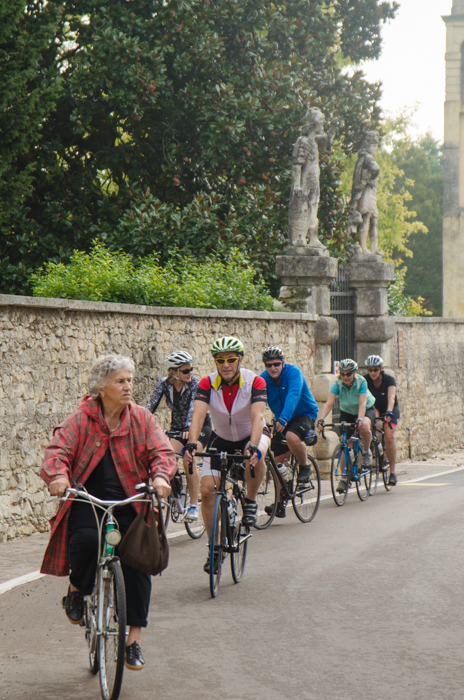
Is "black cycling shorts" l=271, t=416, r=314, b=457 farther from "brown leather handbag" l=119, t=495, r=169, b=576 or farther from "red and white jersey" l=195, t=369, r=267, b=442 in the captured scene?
"brown leather handbag" l=119, t=495, r=169, b=576

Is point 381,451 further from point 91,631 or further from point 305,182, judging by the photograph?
point 91,631

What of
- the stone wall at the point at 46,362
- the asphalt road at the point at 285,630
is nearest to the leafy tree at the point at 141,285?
the stone wall at the point at 46,362

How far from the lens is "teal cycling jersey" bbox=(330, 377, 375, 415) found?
41.1 ft

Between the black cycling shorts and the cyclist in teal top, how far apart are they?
6.37ft

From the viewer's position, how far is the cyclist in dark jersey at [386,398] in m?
14.0

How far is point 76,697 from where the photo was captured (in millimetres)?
4594

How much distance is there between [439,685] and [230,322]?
355 inches

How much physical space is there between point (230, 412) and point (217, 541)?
127cm

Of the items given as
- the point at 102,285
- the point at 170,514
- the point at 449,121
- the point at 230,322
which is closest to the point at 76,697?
the point at 170,514

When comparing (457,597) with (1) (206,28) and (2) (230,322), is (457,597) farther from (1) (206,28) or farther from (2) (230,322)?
(1) (206,28)

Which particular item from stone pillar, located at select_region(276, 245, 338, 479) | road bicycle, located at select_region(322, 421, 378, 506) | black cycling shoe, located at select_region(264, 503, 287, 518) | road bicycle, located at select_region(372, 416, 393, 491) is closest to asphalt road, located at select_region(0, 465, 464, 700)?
black cycling shoe, located at select_region(264, 503, 287, 518)

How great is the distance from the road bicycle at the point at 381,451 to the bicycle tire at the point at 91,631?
8876mm

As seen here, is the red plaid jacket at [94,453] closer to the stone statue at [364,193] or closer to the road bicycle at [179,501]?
the road bicycle at [179,501]

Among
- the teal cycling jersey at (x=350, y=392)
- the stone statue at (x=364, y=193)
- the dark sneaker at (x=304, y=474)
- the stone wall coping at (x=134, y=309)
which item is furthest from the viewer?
the stone statue at (x=364, y=193)
